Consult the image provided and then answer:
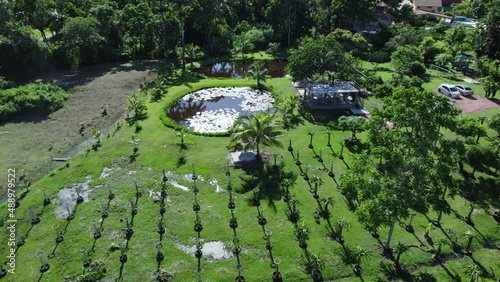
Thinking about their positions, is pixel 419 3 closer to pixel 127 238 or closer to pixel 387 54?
pixel 387 54

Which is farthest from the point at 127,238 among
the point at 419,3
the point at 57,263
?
the point at 419,3

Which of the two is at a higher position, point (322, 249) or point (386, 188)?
point (386, 188)

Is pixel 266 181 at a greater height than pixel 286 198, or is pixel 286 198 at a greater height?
pixel 266 181

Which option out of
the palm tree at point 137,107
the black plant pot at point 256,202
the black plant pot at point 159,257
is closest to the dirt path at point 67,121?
the palm tree at point 137,107

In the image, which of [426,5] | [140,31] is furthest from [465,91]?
[426,5]

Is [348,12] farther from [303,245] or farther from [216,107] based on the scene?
[303,245]

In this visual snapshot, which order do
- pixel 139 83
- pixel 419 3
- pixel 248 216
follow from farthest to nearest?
pixel 419 3 → pixel 139 83 → pixel 248 216
